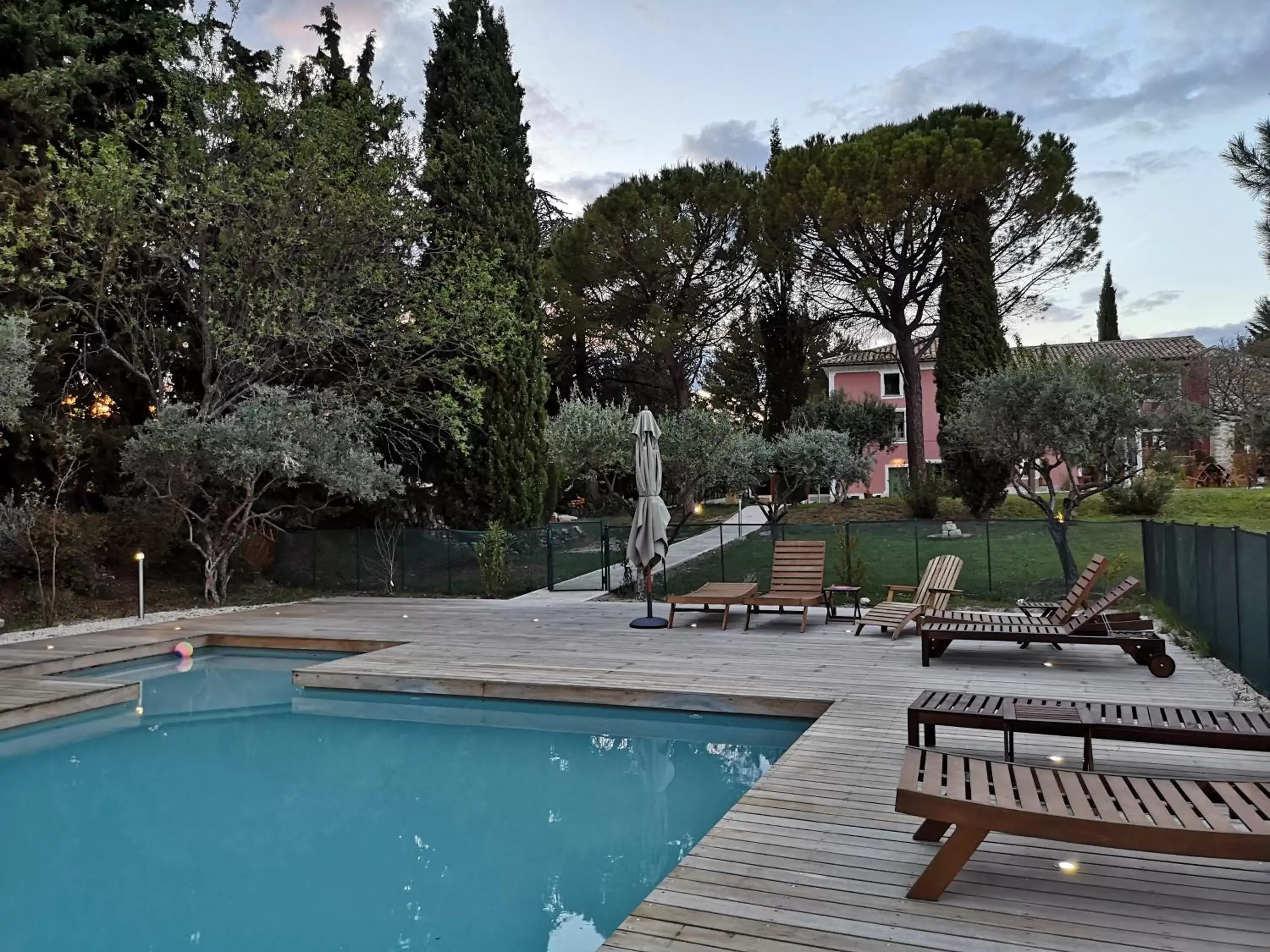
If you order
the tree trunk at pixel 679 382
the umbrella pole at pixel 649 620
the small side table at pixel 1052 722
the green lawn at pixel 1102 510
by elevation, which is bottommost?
the umbrella pole at pixel 649 620

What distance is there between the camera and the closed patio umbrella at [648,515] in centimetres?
1031

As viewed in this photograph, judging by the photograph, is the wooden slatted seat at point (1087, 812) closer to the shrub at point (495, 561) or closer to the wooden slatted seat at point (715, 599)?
the wooden slatted seat at point (715, 599)

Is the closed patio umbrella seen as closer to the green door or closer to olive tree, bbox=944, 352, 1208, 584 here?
olive tree, bbox=944, 352, 1208, 584

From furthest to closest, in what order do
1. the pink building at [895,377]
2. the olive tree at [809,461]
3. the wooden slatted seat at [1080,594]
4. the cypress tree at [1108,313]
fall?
the cypress tree at [1108,313] → the pink building at [895,377] → the olive tree at [809,461] → the wooden slatted seat at [1080,594]

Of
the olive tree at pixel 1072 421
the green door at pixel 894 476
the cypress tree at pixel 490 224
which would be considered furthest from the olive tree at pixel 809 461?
the green door at pixel 894 476

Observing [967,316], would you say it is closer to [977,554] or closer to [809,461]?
[809,461]

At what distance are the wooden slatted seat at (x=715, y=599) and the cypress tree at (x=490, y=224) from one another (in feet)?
20.3

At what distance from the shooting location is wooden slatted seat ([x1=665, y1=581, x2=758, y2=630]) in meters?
10.1

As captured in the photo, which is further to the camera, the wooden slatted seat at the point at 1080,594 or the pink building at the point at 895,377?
the pink building at the point at 895,377

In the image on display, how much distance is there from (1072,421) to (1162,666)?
266 inches

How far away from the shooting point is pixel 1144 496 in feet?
Result: 61.3

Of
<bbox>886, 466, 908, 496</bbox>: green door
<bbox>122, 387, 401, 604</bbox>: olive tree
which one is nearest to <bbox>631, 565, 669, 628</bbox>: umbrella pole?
<bbox>122, 387, 401, 604</bbox>: olive tree

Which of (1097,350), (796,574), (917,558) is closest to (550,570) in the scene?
(796,574)

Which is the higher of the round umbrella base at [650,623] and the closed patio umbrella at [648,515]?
the closed patio umbrella at [648,515]
